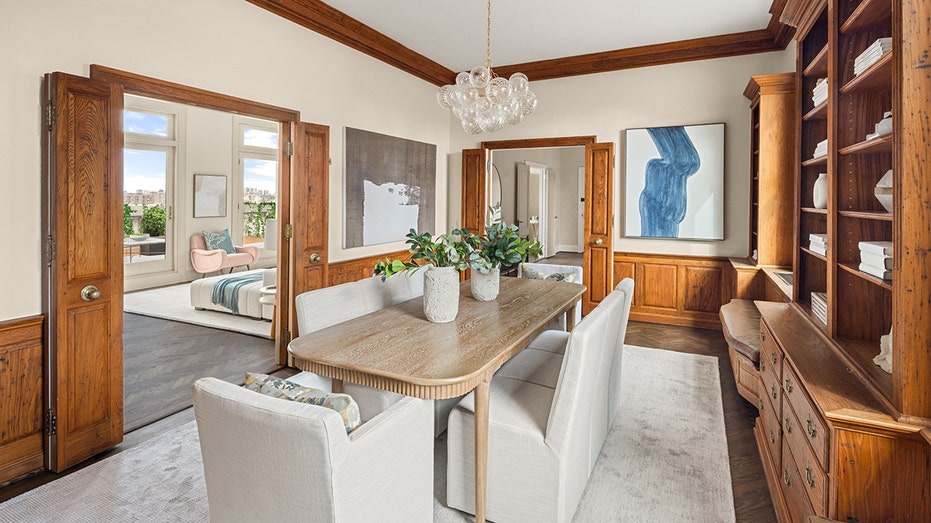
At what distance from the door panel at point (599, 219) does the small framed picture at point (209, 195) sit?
20.4ft

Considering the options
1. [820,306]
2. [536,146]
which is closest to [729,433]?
[820,306]

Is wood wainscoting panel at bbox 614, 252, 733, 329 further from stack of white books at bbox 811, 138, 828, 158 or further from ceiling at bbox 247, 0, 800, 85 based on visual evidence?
stack of white books at bbox 811, 138, 828, 158

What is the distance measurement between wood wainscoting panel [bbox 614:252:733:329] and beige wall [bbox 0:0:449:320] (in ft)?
9.26

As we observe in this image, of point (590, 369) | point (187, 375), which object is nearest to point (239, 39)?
point (187, 375)

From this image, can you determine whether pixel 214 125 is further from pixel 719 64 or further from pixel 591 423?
pixel 591 423

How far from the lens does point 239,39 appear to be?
3.41 m

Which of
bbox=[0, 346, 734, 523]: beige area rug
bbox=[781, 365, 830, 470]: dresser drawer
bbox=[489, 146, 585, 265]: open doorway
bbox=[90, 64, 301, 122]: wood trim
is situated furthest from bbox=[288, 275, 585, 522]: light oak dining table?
bbox=[489, 146, 585, 265]: open doorway

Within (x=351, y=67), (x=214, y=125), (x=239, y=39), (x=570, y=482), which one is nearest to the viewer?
(x=570, y=482)

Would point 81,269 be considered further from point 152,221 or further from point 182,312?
point 152,221

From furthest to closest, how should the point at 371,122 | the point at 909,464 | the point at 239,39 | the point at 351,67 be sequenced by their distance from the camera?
the point at 371,122 → the point at 351,67 → the point at 239,39 → the point at 909,464

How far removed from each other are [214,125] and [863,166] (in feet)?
28.6

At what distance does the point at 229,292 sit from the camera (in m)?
5.50

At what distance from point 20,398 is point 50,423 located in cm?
18

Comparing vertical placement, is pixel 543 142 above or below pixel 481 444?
above
